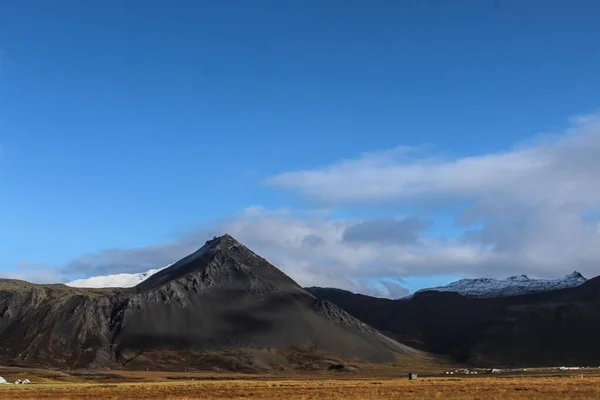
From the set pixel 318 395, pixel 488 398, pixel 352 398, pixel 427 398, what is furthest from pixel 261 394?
pixel 488 398

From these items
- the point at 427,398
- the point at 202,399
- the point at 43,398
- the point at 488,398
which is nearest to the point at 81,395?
the point at 43,398

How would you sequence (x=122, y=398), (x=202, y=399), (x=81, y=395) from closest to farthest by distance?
(x=202, y=399), (x=122, y=398), (x=81, y=395)

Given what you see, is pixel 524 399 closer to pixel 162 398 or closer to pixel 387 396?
pixel 387 396

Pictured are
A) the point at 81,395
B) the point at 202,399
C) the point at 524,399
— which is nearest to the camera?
the point at 524,399

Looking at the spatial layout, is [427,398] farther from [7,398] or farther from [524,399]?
[7,398]

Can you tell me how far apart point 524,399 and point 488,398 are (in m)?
2.72

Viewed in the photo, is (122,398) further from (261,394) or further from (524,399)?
(524,399)

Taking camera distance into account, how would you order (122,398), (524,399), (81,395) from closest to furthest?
(524,399) < (122,398) < (81,395)

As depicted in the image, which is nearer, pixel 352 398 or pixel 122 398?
pixel 352 398

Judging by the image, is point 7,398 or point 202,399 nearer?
point 202,399

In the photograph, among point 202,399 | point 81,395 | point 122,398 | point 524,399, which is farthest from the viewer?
point 81,395

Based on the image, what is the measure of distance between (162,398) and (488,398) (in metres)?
26.9

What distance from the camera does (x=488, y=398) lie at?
55.6 meters

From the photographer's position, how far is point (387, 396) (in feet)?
194
